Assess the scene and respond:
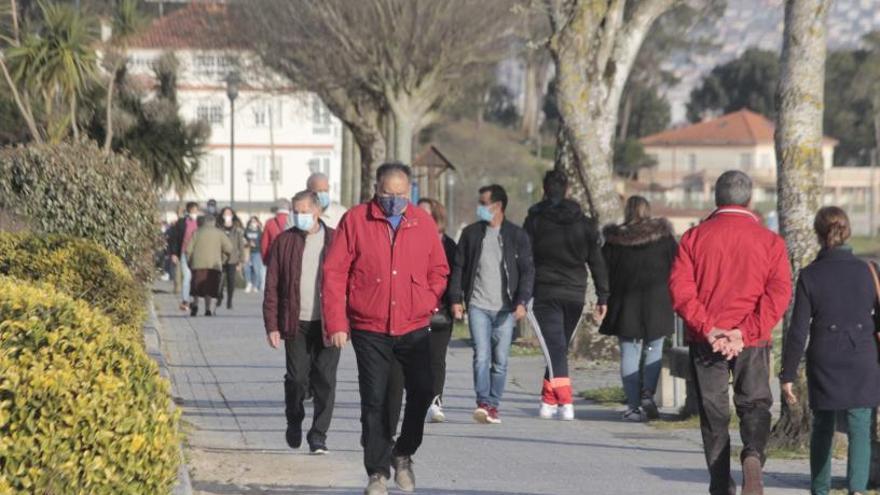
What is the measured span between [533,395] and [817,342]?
6.85 metres

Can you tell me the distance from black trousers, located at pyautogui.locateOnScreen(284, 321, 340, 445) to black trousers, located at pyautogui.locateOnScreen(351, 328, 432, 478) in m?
1.87

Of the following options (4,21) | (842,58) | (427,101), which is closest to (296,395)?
(4,21)

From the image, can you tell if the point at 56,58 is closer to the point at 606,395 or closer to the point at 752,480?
the point at 606,395

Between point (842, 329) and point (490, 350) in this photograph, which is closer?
point (842, 329)

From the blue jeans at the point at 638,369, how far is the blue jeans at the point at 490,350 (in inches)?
39.2

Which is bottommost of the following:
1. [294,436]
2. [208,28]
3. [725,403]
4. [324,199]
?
[294,436]

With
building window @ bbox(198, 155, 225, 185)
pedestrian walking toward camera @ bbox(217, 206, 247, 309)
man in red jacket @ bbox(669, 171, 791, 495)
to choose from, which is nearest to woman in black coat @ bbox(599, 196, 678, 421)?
man in red jacket @ bbox(669, 171, 791, 495)

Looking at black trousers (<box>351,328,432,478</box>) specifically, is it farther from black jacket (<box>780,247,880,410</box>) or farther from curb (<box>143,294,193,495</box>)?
black jacket (<box>780,247,880,410</box>)

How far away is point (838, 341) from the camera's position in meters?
9.10

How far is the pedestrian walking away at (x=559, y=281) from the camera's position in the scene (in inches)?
539

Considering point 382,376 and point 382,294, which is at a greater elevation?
point 382,294

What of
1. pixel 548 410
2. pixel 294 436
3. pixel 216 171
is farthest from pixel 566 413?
pixel 216 171

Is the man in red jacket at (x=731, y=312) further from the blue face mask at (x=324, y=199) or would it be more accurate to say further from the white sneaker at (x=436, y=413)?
the white sneaker at (x=436, y=413)

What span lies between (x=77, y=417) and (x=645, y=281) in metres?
8.45
